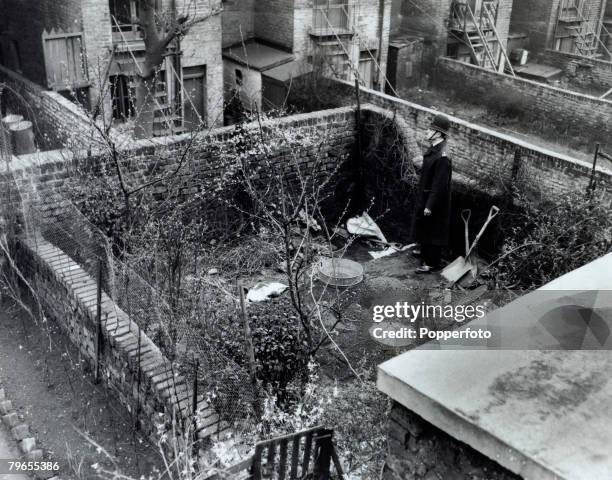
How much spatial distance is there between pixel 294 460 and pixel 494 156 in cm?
741

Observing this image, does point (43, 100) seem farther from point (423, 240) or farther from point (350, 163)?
point (423, 240)

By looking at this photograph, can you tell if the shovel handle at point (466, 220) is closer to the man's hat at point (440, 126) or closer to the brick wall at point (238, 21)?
the man's hat at point (440, 126)

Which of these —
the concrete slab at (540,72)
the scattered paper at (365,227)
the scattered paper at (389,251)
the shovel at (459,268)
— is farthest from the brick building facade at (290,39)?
the shovel at (459,268)

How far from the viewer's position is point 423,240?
29.0 feet

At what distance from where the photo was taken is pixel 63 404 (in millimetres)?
6270

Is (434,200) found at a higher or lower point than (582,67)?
lower

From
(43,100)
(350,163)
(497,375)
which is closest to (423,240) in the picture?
→ (350,163)

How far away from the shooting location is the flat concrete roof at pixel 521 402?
2963 millimetres

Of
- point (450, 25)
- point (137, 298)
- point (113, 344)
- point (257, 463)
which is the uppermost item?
point (450, 25)

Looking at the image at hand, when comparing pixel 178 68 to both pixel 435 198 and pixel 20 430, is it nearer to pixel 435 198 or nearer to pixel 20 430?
pixel 435 198

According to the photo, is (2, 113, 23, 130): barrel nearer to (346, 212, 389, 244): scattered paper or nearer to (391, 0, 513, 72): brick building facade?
(346, 212, 389, 244): scattered paper

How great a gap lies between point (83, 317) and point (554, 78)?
1808cm

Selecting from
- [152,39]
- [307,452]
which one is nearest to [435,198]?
[307,452]

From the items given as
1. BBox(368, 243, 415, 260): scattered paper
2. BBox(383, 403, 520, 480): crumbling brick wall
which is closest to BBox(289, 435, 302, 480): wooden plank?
BBox(383, 403, 520, 480): crumbling brick wall
